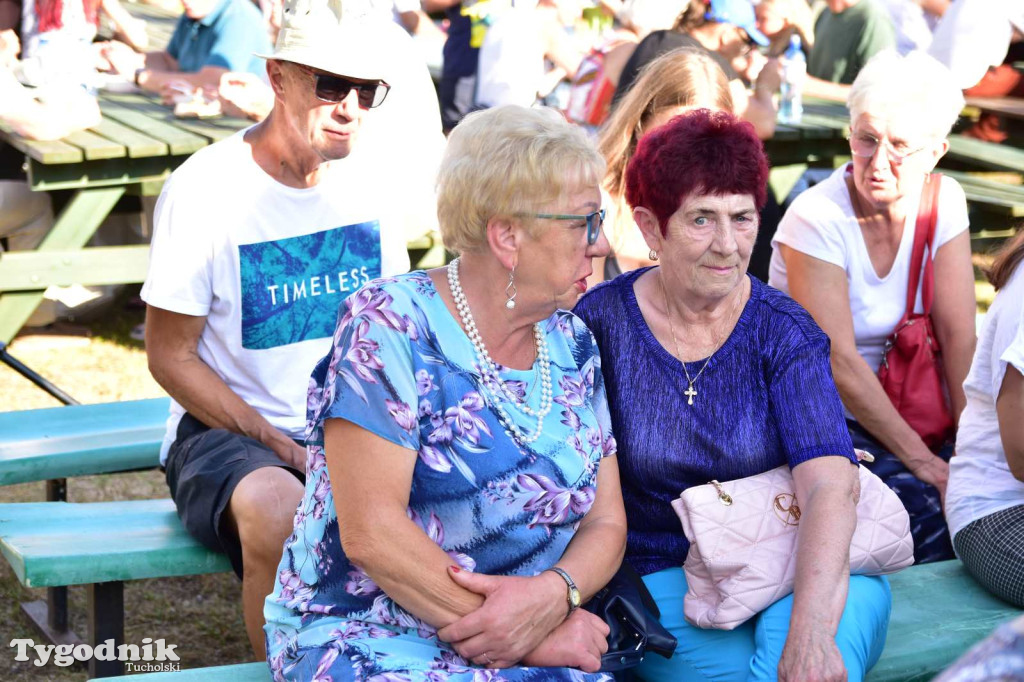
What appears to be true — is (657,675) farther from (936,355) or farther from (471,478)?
(936,355)

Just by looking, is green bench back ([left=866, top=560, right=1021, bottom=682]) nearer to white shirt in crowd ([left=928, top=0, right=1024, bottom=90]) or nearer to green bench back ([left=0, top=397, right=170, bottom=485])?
green bench back ([left=0, top=397, right=170, bottom=485])

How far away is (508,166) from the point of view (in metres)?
2.17

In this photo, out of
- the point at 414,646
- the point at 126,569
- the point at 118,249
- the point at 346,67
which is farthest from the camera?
the point at 118,249

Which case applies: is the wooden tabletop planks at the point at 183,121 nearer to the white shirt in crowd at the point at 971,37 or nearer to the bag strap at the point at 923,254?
the bag strap at the point at 923,254

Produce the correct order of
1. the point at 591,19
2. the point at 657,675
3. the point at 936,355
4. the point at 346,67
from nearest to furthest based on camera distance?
the point at 657,675, the point at 346,67, the point at 936,355, the point at 591,19

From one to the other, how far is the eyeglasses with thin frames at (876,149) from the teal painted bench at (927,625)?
109cm

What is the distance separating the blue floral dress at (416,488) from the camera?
6.61 feet

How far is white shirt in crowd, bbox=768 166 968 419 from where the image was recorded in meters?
3.27

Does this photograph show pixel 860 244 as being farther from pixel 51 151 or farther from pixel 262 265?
pixel 51 151

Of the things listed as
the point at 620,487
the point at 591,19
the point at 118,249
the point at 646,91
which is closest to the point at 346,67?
the point at 646,91

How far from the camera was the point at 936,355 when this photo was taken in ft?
11.1

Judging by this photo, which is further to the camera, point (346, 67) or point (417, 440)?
point (346, 67)

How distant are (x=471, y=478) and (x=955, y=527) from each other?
140 centimetres

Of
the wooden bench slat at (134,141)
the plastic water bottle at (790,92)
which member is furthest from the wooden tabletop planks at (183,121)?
the plastic water bottle at (790,92)
